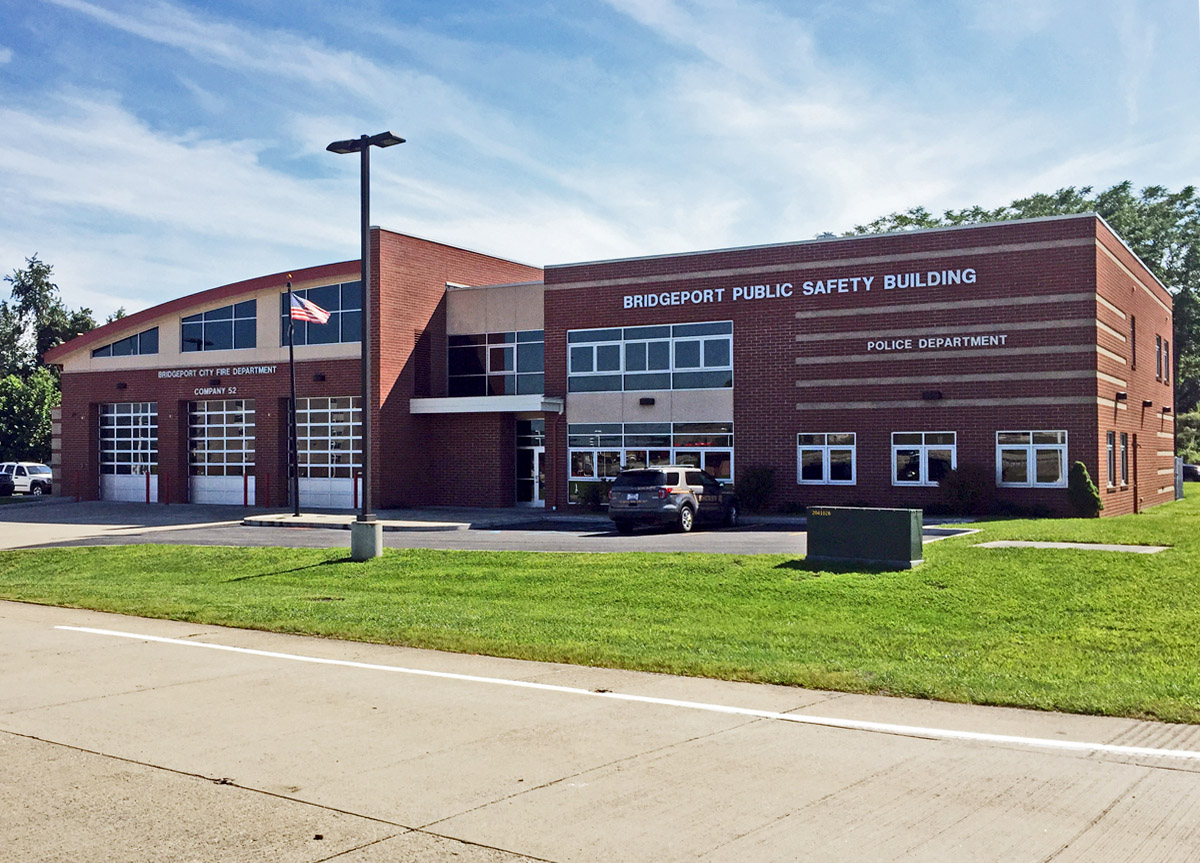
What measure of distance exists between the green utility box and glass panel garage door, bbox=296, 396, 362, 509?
23614 mm

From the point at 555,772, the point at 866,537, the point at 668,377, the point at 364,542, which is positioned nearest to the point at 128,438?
the point at 668,377

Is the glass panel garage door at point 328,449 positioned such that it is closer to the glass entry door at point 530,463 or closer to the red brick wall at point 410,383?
the red brick wall at point 410,383

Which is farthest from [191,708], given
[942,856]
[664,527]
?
[664,527]

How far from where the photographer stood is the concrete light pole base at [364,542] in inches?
790

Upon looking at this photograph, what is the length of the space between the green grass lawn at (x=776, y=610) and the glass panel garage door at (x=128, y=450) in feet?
74.9

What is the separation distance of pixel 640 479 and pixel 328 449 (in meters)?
16.7

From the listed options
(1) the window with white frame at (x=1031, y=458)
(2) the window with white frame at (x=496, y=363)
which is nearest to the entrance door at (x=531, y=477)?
(2) the window with white frame at (x=496, y=363)

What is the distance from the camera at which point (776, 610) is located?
13.6 meters

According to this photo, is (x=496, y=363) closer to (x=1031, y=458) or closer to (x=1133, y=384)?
(x=1031, y=458)

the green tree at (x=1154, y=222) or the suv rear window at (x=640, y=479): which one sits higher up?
the green tree at (x=1154, y=222)

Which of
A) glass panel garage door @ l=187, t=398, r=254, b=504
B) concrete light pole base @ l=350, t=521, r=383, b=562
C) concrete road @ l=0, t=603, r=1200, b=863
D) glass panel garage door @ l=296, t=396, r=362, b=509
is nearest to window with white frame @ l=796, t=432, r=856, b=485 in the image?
glass panel garage door @ l=296, t=396, r=362, b=509

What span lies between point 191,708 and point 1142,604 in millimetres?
10425

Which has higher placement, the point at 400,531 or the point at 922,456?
the point at 922,456

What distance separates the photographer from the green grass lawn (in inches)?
391
